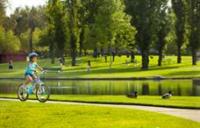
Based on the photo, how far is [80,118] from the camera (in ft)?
60.8

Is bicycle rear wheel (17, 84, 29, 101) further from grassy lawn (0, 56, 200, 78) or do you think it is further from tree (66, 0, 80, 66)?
tree (66, 0, 80, 66)

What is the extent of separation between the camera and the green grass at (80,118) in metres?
17.3

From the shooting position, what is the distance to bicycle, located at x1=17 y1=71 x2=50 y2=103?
25453 millimetres

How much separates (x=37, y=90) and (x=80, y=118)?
7.54 meters

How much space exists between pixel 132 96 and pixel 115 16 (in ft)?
182

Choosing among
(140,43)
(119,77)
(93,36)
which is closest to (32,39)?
(93,36)

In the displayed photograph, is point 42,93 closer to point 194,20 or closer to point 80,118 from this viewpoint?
point 80,118

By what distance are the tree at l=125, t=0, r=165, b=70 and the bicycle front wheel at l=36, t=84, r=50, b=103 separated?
5957 cm

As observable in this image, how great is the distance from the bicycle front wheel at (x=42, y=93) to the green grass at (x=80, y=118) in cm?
397

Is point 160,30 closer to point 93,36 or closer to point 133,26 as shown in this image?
point 133,26

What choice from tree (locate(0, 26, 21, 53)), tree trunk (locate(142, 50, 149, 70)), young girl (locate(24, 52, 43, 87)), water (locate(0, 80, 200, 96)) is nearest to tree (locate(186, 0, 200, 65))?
tree trunk (locate(142, 50, 149, 70))

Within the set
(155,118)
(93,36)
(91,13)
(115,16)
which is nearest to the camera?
(155,118)

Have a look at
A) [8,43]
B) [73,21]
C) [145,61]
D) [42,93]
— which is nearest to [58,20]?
[73,21]

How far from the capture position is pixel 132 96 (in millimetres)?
31641
